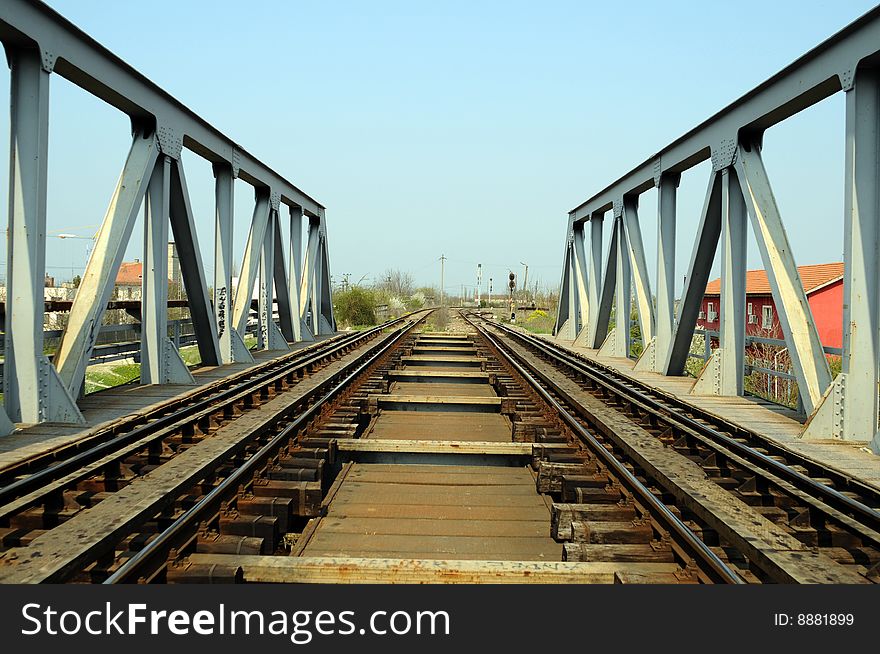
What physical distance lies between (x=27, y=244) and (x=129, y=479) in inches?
124

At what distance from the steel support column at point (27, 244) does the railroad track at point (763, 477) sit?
17.9 feet

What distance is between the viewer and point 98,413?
7922 mm

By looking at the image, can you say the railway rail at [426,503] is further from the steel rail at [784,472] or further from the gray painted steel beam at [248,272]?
the gray painted steel beam at [248,272]

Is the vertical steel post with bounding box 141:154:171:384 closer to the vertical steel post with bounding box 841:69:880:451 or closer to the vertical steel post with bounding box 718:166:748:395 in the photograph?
the vertical steel post with bounding box 718:166:748:395

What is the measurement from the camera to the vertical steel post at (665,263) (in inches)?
498

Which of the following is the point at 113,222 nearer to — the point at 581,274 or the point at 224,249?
the point at 224,249

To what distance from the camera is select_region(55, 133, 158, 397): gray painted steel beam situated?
7934 mm

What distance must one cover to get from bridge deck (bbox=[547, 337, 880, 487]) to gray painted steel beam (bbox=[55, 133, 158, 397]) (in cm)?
704

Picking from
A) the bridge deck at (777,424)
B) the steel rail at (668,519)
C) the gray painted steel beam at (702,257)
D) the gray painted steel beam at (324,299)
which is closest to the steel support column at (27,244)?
the steel rail at (668,519)

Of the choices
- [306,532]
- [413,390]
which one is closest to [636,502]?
[306,532]

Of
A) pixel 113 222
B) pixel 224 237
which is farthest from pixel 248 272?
pixel 113 222

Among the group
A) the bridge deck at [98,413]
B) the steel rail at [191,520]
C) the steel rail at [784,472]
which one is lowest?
the steel rail at [784,472]

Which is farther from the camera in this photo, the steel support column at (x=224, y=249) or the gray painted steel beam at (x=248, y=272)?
the gray painted steel beam at (x=248, y=272)

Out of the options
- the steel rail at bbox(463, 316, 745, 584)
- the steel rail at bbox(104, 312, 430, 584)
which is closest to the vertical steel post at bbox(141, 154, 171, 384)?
the steel rail at bbox(104, 312, 430, 584)
